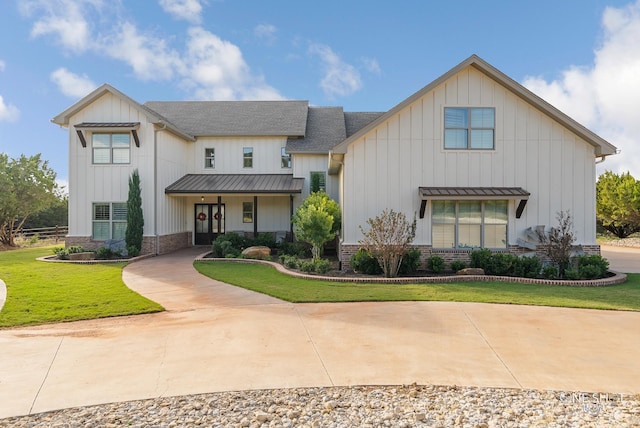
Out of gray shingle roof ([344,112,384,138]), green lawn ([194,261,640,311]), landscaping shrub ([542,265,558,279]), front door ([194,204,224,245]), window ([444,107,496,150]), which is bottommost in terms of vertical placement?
green lawn ([194,261,640,311])

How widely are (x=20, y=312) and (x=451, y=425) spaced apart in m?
8.35

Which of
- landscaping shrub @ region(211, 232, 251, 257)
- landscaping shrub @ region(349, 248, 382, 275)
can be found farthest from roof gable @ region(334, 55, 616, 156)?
landscaping shrub @ region(211, 232, 251, 257)

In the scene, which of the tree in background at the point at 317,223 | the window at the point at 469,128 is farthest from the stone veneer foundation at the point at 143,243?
the window at the point at 469,128

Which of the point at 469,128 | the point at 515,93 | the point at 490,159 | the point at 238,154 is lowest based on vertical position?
the point at 490,159

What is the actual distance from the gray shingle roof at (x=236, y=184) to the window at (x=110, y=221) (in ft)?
7.21

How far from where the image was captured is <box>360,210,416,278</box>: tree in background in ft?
38.2

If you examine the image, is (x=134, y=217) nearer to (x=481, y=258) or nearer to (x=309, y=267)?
(x=309, y=267)

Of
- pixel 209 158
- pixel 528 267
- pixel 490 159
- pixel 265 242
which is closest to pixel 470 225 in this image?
pixel 528 267

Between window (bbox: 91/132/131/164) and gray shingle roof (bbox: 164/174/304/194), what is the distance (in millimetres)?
2376

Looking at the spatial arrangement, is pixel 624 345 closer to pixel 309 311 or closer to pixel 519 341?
pixel 519 341

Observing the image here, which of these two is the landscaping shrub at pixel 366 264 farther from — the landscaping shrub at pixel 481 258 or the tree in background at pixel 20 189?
the tree in background at pixel 20 189

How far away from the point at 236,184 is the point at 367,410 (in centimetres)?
1694

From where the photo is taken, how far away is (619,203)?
26.8 metres

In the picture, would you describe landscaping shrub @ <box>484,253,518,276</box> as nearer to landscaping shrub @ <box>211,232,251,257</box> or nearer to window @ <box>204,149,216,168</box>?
landscaping shrub @ <box>211,232,251,257</box>
